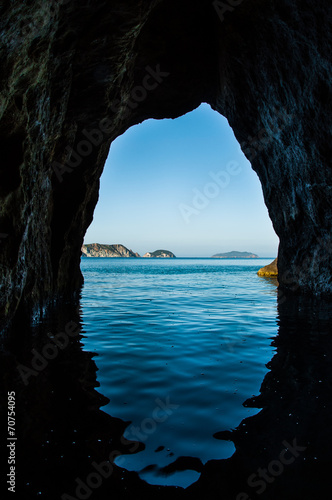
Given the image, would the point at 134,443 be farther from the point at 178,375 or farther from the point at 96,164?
the point at 96,164

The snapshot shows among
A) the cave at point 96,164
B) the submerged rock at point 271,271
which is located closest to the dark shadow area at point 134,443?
the cave at point 96,164

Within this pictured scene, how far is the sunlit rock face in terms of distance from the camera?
24.8 ft

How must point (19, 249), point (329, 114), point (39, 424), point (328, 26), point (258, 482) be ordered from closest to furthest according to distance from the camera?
1. point (258, 482)
2. point (39, 424)
3. point (19, 249)
4. point (328, 26)
5. point (329, 114)

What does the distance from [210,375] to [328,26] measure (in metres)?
12.6

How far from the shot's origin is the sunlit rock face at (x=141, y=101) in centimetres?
757

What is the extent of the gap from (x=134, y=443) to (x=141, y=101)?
18.6 metres

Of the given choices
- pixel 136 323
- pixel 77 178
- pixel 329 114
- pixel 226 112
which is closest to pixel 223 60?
pixel 226 112

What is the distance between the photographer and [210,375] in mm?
5875

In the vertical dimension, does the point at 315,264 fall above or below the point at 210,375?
above

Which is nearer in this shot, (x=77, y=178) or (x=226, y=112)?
(x=77, y=178)

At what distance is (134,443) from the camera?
360 centimetres

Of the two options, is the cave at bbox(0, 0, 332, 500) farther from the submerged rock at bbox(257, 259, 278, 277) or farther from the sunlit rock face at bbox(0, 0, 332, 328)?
the submerged rock at bbox(257, 259, 278, 277)

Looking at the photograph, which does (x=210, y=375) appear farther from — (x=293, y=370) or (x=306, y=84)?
(x=306, y=84)

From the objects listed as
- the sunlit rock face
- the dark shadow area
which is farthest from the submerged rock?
the dark shadow area
